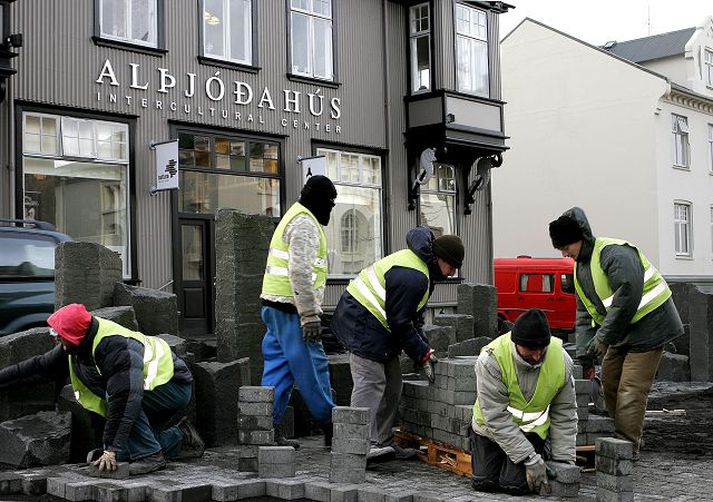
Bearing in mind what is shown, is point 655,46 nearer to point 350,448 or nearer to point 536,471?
point 350,448

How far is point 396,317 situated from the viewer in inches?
306

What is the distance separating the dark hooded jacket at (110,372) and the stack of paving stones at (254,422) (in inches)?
31.2

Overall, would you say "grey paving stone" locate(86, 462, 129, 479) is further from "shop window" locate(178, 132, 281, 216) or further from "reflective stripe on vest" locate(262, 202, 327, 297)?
"shop window" locate(178, 132, 281, 216)

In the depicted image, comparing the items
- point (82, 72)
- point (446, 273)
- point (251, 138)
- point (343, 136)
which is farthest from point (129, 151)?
point (446, 273)

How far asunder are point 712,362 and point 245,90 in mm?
9019

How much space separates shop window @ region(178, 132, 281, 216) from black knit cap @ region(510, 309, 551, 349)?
35.6ft

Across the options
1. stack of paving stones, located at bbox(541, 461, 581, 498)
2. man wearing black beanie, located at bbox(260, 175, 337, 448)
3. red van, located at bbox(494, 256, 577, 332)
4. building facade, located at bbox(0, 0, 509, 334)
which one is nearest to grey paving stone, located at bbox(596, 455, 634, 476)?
stack of paving stones, located at bbox(541, 461, 581, 498)

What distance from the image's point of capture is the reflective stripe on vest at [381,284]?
787cm

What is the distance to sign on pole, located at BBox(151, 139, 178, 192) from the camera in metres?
15.9

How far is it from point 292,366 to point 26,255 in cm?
442

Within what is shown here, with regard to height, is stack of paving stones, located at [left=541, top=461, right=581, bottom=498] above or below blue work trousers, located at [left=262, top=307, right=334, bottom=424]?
below

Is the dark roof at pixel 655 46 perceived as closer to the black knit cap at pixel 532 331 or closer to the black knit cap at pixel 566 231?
the black knit cap at pixel 566 231

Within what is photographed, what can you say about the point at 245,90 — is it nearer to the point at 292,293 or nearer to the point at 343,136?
the point at 343,136

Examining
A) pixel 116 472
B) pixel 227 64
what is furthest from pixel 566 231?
pixel 227 64
